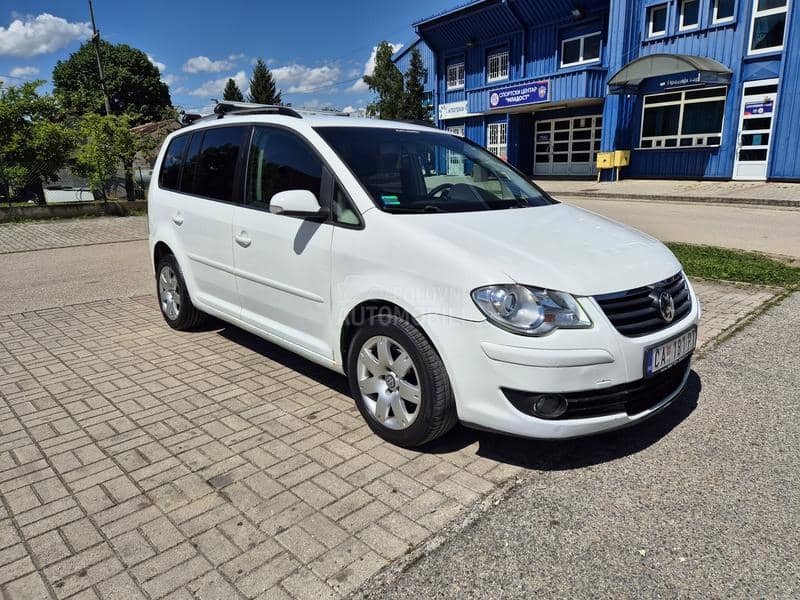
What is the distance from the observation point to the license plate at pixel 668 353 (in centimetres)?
289

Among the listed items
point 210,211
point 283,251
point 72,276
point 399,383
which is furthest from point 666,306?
point 72,276

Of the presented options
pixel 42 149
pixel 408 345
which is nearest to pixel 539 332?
pixel 408 345

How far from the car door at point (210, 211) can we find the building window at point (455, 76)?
28.8 meters

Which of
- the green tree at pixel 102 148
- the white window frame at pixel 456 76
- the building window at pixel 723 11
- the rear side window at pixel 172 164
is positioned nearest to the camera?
the rear side window at pixel 172 164

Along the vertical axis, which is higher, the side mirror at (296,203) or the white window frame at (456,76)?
the white window frame at (456,76)

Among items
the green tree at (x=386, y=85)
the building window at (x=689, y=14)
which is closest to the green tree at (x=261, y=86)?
the green tree at (x=386, y=85)

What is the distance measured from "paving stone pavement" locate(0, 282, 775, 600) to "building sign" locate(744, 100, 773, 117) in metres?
20.5

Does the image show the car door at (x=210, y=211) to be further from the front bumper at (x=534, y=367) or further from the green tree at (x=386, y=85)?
the green tree at (x=386, y=85)

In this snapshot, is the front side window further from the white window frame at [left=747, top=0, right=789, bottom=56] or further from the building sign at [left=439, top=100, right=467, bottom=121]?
the building sign at [left=439, top=100, right=467, bottom=121]

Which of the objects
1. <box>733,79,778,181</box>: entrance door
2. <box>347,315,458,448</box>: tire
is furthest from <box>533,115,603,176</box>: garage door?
<box>347,315,458,448</box>: tire

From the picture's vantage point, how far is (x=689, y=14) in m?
20.7

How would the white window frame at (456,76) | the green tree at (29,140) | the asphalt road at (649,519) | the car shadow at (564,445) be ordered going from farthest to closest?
the white window frame at (456,76) < the green tree at (29,140) < the car shadow at (564,445) < the asphalt road at (649,519)

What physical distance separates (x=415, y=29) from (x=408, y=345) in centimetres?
3251

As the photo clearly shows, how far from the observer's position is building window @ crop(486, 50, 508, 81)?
2880 cm
